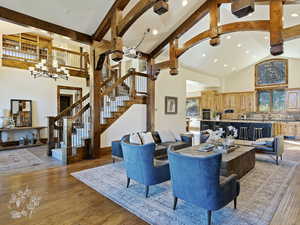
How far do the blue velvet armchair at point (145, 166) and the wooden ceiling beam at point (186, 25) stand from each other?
472cm

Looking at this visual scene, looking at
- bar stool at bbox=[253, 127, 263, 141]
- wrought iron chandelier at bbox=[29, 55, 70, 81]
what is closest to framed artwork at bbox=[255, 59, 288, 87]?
bar stool at bbox=[253, 127, 263, 141]

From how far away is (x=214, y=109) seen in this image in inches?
462

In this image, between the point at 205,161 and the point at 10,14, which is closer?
the point at 205,161

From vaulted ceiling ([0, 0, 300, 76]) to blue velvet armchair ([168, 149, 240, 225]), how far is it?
4.00 metres

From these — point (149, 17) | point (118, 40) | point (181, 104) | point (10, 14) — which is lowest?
point (181, 104)

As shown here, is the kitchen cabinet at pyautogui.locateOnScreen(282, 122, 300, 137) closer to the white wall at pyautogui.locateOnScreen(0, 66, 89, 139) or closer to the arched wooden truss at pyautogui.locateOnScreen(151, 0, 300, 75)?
the arched wooden truss at pyautogui.locateOnScreen(151, 0, 300, 75)

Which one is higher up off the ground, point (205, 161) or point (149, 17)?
point (149, 17)

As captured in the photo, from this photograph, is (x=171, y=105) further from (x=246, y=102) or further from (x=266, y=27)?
(x=246, y=102)

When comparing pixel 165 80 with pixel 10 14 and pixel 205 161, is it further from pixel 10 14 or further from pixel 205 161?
pixel 205 161

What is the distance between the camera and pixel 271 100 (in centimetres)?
986

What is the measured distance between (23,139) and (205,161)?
751 cm

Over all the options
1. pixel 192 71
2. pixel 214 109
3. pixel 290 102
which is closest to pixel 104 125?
pixel 192 71

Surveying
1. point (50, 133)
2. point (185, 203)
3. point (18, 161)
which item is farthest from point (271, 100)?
point (18, 161)

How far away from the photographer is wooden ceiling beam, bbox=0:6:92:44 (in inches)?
141
